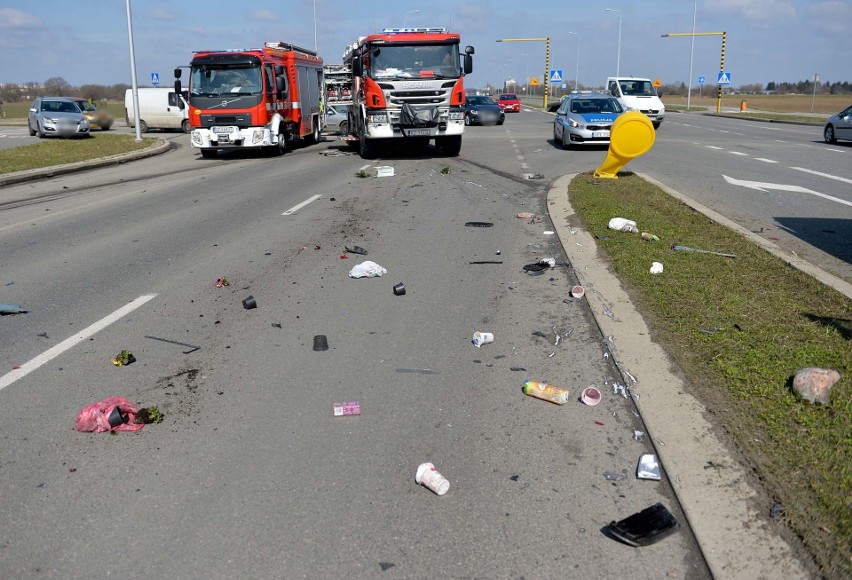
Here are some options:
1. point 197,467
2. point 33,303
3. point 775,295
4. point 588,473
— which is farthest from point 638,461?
point 33,303

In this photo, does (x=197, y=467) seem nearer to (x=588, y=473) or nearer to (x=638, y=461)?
(x=588, y=473)

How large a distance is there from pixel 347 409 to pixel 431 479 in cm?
106

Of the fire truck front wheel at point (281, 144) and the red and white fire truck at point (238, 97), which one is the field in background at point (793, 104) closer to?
the fire truck front wheel at point (281, 144)

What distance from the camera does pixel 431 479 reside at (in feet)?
A: 12.5

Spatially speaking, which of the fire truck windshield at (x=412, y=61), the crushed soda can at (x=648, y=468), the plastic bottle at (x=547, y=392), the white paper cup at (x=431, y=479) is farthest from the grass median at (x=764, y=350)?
the fire truck windshield at (x=412, y=61)

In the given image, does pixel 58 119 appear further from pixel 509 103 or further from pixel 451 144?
pixel 509 103

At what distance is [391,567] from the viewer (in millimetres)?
3207

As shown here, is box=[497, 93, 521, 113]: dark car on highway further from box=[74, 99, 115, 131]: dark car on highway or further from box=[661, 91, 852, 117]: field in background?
box=[74, 99, 115, 131]: dark car on highway

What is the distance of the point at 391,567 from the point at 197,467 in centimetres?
137

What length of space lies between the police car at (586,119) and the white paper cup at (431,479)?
21333 mm

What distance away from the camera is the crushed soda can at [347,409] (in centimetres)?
469

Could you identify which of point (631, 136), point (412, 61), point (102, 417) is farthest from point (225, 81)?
point (102, 417)

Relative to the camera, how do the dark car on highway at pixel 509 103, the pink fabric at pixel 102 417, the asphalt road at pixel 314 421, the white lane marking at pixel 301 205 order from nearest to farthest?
the asphalt road at pixel 314 421, the pink fabric at pixel 102 417, the white lane marking at pixel 301 205, the dark car on highway at pixel 509 103

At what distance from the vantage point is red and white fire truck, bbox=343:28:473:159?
21.0m
